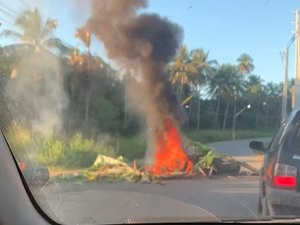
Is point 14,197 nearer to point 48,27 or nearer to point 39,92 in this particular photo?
point 39,92

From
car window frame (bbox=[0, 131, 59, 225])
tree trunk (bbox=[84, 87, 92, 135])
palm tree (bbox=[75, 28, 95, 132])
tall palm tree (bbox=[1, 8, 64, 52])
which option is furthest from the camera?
tree trunk (bbox=[84, 87, 92, 135])

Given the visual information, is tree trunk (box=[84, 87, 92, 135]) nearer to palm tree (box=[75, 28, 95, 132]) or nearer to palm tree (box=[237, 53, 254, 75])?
palm tree (box=[75, 28, 95, 132])

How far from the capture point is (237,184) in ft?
12.8

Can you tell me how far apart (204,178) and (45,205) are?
1.23 meters

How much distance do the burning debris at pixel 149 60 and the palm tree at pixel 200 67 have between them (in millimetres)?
153

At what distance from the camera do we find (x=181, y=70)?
3.79 m

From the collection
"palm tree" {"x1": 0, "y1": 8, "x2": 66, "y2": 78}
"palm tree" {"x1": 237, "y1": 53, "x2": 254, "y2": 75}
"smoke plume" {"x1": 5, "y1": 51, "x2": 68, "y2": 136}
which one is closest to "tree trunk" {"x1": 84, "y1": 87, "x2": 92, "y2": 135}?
"smoke plume" {"x1": 5, "y1": 51, "x2": 68, "y2": 136}

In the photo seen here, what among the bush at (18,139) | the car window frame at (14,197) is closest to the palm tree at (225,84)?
the bush at (18,139)

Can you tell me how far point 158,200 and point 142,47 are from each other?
3.49ft

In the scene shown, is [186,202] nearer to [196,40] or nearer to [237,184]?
[237,184]

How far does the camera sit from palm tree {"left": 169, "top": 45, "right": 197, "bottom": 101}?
3.66 m

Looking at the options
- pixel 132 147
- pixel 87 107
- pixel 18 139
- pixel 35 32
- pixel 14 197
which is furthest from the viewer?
pixel 132 147

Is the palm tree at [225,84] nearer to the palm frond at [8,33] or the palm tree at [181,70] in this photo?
the palm tree at [181,70]


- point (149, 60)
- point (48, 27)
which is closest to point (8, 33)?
point (48, 27)
